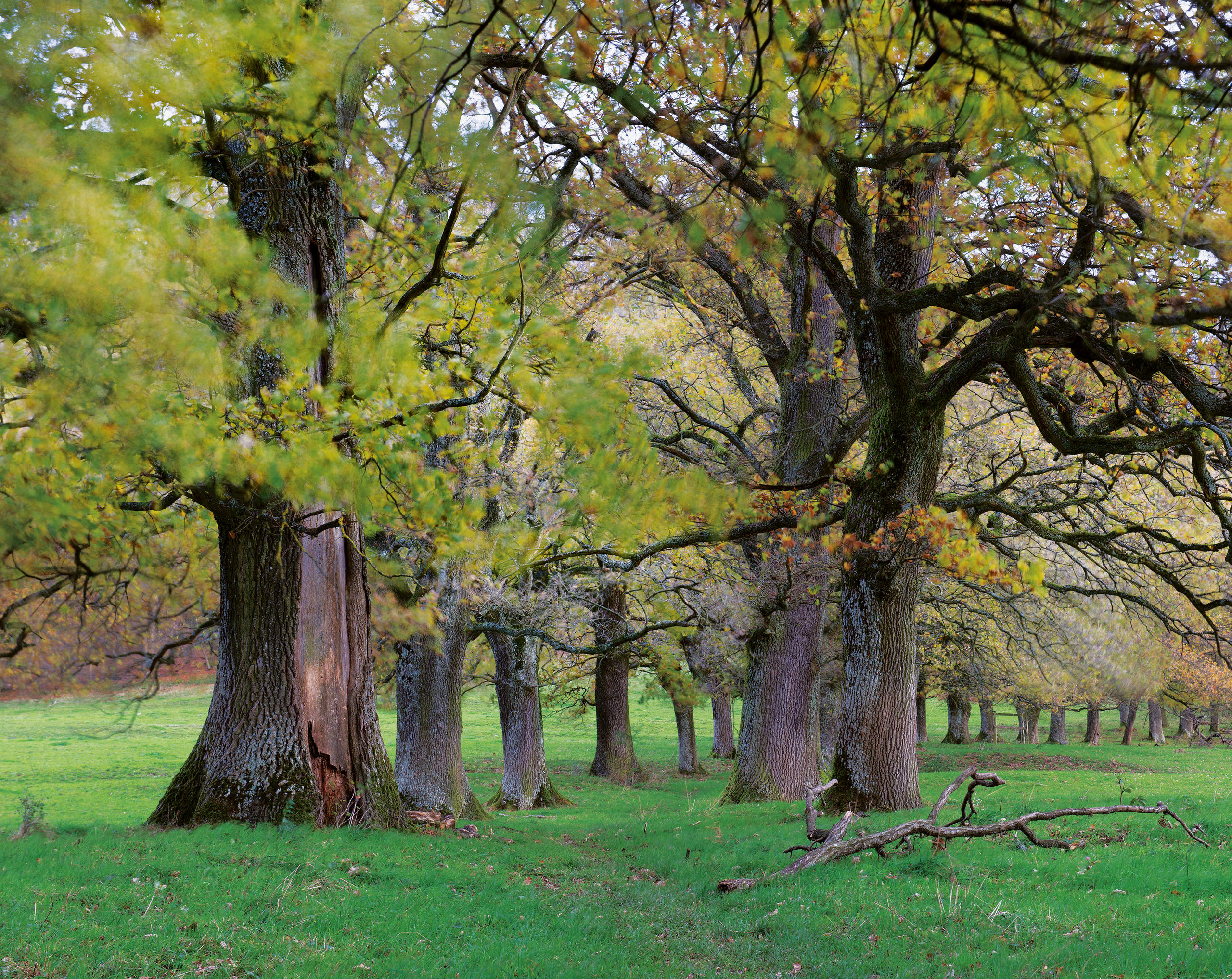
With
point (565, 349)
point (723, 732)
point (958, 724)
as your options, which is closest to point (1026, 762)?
point (723, 732)

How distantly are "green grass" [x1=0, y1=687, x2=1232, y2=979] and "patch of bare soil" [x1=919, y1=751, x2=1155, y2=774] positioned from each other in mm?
14903

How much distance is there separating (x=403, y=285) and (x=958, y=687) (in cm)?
2533

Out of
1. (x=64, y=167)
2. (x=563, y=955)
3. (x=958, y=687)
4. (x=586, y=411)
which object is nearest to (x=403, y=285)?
(x=586, y=411)

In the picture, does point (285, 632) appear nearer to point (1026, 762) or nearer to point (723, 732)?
point (1026, 762)

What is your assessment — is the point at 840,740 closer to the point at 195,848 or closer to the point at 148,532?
the point at 195,848

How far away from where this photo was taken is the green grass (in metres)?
4.55

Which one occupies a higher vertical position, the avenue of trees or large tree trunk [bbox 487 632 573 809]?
the avenue of trees

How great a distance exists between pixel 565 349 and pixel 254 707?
14.6ft

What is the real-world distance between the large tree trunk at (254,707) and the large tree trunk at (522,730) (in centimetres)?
1027

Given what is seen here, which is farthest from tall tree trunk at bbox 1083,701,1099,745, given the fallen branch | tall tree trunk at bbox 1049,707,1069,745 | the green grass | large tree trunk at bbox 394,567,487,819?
the fallen branch

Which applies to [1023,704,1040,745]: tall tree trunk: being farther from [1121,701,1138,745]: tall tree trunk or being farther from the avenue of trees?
the avenue of trees

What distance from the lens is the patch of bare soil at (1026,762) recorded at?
75.7 feet

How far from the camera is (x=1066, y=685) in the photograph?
2956 cm

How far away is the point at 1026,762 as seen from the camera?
24641 mm
